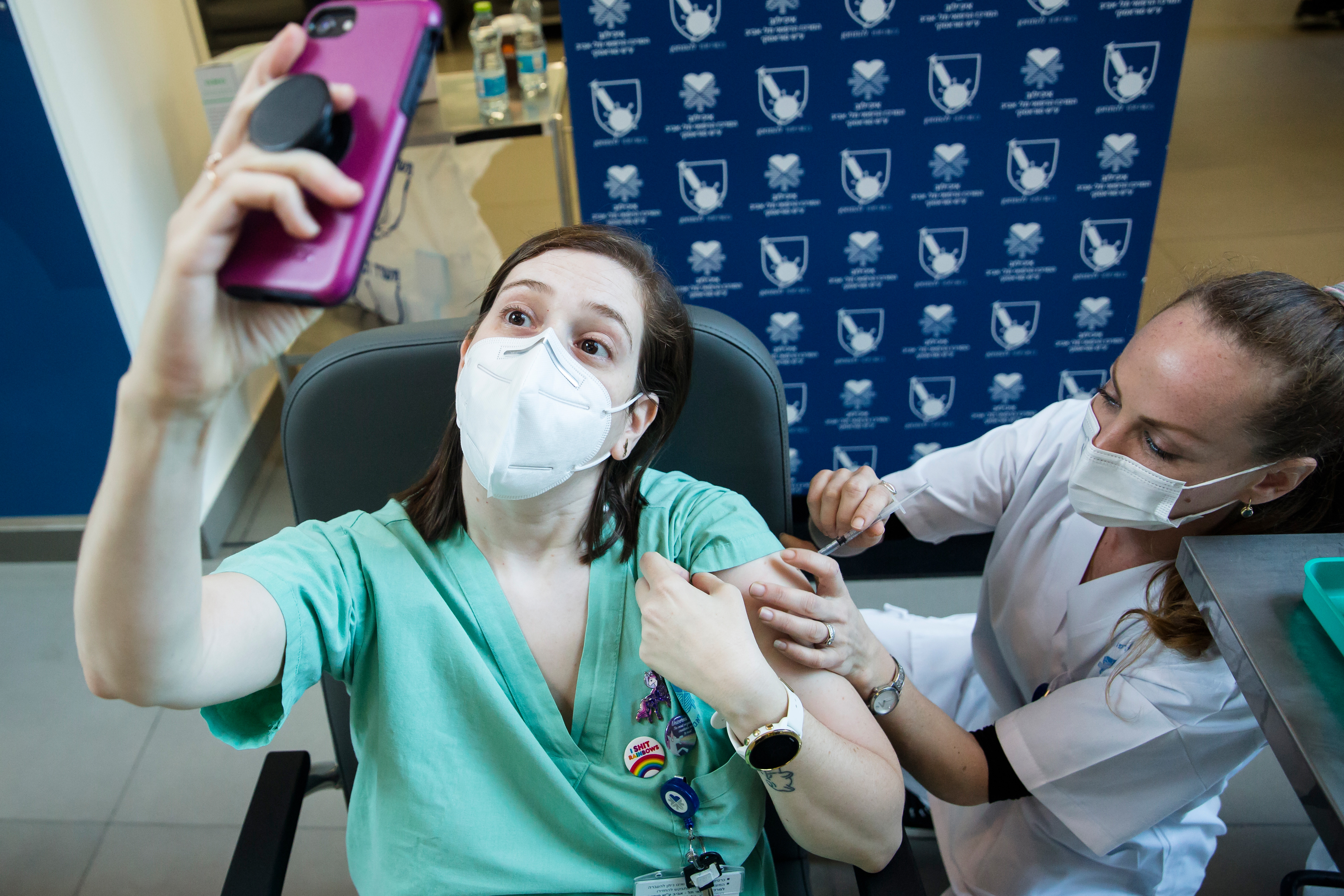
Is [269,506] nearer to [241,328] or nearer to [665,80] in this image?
[665,80]

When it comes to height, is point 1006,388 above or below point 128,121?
below

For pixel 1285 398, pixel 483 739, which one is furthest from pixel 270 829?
pixel 1285 398

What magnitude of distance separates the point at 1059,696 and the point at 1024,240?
1.53m

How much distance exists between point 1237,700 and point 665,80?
5.96 ft

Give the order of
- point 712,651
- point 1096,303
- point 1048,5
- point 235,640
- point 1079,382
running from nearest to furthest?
1. point 235,640
2. point 712,651
3. point 1048,5
4. point 1096,303
5. point 1079,382

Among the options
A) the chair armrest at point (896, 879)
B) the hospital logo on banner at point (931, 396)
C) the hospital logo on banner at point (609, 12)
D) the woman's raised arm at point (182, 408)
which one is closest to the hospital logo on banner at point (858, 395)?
the hospital logo on banner at point (931, 396)

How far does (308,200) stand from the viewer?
65 cm

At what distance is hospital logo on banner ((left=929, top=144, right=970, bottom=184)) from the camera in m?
2.35

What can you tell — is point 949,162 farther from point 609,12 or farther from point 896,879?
point 896,879

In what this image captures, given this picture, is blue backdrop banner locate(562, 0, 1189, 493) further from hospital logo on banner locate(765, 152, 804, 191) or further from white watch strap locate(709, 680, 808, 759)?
white watch strap locate(709, 680, 808, 759)

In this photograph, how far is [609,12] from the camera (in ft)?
7.38

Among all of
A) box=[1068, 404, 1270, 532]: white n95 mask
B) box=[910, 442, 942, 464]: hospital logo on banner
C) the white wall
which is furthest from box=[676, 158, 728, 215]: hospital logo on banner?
the white wall

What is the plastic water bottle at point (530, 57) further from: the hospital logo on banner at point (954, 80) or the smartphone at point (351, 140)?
the smartphone at point (351, 140)

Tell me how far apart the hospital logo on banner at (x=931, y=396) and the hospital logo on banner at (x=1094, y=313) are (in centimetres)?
37
